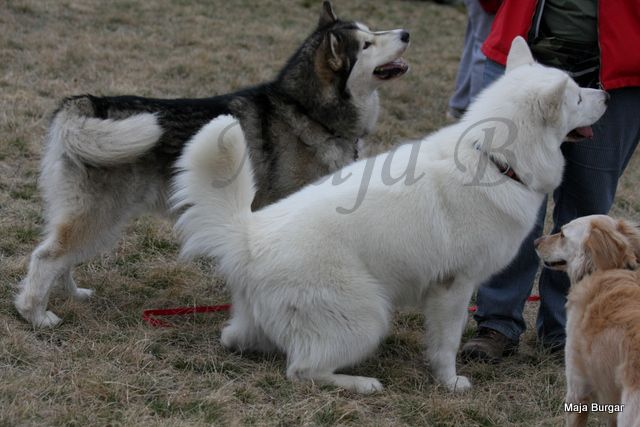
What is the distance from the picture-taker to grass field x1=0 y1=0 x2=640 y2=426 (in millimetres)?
2871

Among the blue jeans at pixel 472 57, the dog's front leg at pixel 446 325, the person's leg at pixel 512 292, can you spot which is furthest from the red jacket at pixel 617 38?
the blue jeans at pixel 472 57

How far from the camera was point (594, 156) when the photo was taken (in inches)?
140

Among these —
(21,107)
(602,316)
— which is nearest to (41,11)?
(21,107)

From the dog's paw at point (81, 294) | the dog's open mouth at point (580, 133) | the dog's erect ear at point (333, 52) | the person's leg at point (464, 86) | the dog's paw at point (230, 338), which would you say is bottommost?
the person's leg at point (464, 86)

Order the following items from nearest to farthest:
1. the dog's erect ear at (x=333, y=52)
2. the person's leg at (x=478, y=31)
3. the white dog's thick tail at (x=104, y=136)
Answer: the white dog's thick tail at (x=104, y=136) → the dog's erect ear at (x=333, y=52) → the person's leg at (x=478, y=31)

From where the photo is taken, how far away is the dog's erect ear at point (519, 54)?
11.0 ft

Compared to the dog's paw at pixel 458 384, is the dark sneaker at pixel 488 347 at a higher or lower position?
lower

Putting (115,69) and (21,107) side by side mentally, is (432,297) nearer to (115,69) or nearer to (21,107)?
(21,107)

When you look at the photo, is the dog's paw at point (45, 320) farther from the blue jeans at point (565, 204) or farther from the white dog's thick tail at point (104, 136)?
the blue jeans at point (565, 204)

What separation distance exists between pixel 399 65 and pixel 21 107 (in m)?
3.44

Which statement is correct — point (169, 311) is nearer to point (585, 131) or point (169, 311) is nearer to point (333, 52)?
point (333, 52)

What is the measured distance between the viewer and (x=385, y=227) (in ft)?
10.3

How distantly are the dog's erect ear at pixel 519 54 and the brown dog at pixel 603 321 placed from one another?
773 millimetres

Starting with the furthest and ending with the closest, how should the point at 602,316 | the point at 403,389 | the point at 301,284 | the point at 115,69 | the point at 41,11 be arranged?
the point at 41,11 → the point at 115,69 → the point at 403,389 → the point at 301,284 → the point at 602,316
